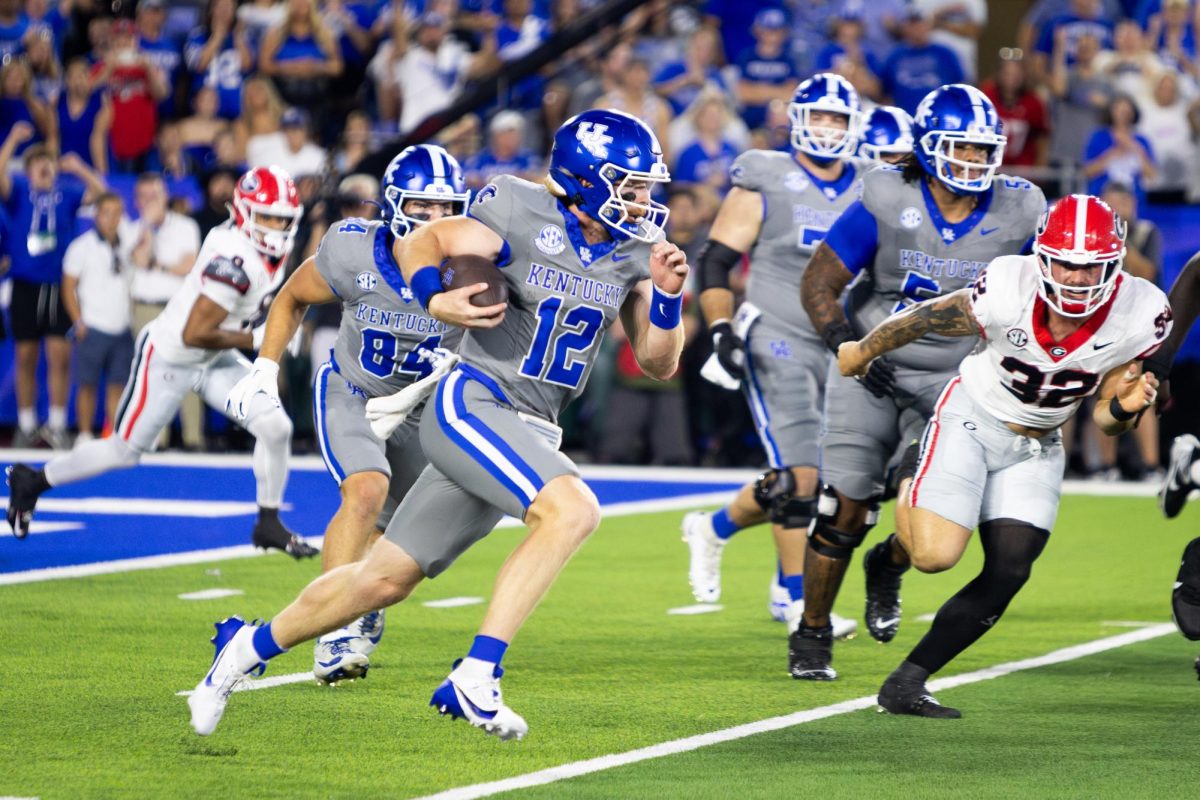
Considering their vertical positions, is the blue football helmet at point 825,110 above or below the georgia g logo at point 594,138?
below

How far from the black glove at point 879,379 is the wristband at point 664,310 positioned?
1292mm

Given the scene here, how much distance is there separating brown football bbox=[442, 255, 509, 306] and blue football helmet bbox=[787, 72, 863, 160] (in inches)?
112

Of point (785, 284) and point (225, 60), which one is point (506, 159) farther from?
point (785, 284)

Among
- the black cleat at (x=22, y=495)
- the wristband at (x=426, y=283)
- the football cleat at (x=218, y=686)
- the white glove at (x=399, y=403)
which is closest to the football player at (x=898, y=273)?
the white glove at (x=399, y=403)

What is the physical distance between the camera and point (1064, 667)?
22.9 feet

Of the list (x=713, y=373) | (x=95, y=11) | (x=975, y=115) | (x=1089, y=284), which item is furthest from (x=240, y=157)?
(x=1089, y=284)

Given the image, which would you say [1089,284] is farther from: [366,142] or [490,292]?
[366,142]

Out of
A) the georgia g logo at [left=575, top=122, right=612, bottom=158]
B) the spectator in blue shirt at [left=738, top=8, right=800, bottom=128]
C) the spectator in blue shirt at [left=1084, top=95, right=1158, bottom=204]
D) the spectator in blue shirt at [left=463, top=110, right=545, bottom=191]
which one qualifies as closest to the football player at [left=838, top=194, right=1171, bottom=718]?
the georgia g logo at [left=575, top=122, right=612, bottom=158]

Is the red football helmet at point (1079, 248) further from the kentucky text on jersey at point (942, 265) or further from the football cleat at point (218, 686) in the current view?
the football cleat at point (218, 686)

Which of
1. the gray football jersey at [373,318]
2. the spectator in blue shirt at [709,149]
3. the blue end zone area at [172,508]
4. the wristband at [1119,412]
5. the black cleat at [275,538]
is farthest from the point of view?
the spectator in blue shirt at [709,149]

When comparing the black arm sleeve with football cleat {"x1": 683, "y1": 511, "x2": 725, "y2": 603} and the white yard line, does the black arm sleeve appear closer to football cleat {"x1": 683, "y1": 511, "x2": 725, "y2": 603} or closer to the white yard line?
football cleat {"x1": 683, "y1": 511, "x2": 725, "y2": 603}

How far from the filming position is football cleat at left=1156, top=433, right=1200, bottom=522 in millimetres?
6707

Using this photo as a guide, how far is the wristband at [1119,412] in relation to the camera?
5727 millimetres

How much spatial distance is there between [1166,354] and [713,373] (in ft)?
6.55
